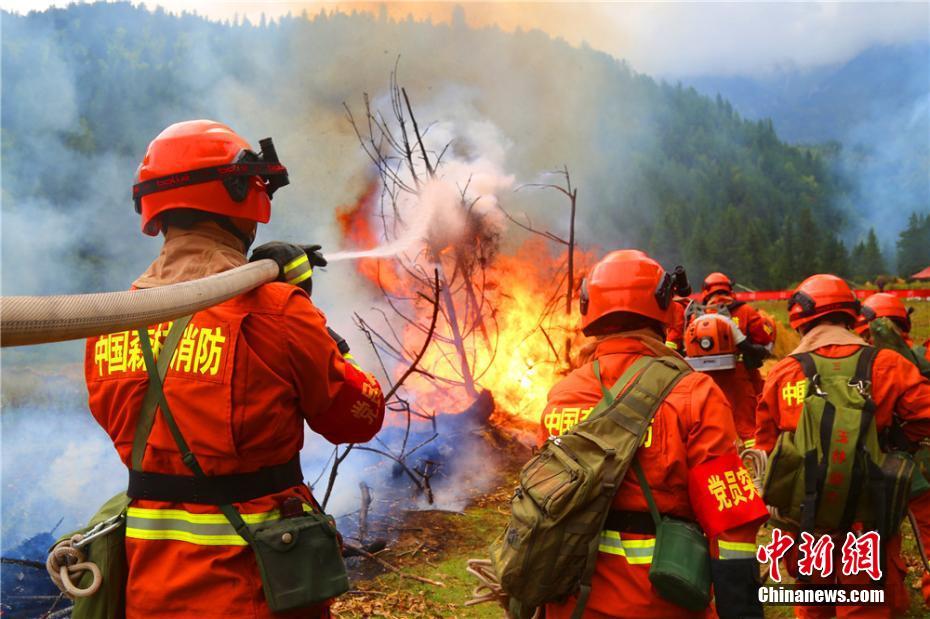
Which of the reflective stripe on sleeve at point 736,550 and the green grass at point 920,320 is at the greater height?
the green grass at point 920,320

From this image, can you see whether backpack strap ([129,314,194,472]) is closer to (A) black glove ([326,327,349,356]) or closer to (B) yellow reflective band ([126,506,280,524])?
(B) yellow reflective band ([126,506,280,524])

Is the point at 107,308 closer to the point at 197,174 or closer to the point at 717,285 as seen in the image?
the point at 197,174

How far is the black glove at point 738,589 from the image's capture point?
238 centimetres

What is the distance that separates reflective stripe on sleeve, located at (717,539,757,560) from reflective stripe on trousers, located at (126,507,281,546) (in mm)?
1511

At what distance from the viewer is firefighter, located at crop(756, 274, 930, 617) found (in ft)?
14.0

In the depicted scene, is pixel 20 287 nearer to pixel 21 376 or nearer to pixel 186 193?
pixel 21 376

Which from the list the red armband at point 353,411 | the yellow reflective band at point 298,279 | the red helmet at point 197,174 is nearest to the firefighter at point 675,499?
the red armband at point 353,411

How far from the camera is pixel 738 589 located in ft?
7.88

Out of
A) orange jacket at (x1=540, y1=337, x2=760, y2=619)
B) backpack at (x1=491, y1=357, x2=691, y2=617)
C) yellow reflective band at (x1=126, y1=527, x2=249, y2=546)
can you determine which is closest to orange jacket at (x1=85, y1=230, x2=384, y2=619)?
yellow reflective band at (x1=126, y1=527, x2=249, y2=546)

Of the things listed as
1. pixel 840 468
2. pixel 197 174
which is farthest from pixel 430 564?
pixel 197 174

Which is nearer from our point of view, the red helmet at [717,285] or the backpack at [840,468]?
the backpack at [840,468]

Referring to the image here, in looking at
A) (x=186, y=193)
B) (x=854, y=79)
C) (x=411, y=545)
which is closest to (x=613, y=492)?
(x=186, y=193)

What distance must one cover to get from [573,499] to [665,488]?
0.37 m

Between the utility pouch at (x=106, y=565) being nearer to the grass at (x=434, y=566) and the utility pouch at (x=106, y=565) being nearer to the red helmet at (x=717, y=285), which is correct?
the grass at (x=434, y=566)
